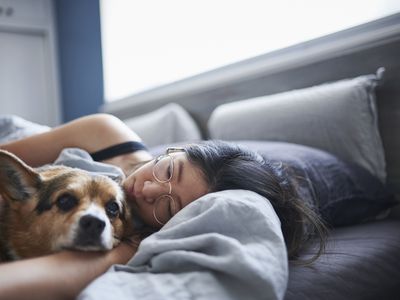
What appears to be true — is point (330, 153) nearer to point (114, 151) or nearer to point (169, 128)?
point (114, 151)

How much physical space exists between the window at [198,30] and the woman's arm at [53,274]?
1520 mm

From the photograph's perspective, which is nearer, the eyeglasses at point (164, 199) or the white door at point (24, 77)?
the eyeglasses at point (164, 199)

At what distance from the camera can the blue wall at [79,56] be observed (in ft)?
12.9

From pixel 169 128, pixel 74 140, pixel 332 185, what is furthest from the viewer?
pixel 169 128

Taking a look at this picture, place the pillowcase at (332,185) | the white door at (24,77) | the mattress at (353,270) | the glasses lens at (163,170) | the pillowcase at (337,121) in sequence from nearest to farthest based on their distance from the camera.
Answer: the mattress at (353,270) < the glasses lens at (163,170) < the pillowcase at (332,185) < the pillowcase at (337,121) < the white door at (24,77)

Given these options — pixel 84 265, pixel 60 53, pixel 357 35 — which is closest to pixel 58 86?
pixel 60 53

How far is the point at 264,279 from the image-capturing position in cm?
70

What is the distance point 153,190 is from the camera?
42.9 inches

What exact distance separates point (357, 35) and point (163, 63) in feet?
5.73

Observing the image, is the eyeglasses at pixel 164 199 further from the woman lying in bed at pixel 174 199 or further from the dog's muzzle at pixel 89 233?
the dog's muzzle at pixel 89 233

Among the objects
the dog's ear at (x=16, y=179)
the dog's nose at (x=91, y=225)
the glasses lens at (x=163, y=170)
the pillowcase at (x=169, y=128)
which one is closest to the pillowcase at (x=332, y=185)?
the glasses lens at (x=163, y=170)

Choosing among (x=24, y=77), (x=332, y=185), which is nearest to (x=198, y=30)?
(x=332, y=185)

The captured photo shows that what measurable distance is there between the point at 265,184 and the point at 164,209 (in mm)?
291

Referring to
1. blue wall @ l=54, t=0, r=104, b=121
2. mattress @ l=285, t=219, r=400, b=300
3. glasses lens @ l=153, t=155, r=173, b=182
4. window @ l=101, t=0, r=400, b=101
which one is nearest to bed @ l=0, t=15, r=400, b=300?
mattress @ l=285, t=219, r=400, b=300
